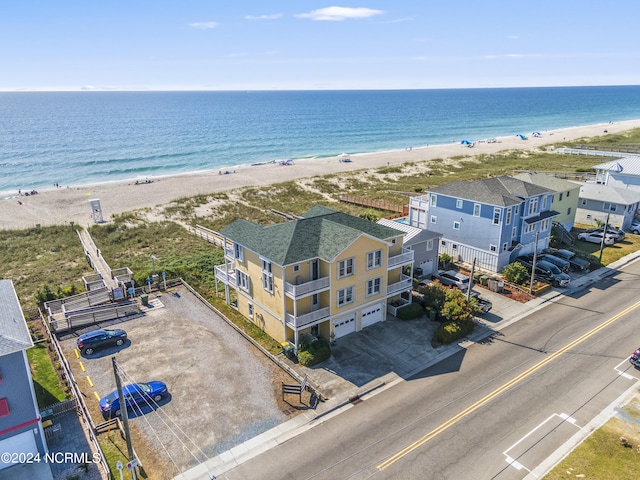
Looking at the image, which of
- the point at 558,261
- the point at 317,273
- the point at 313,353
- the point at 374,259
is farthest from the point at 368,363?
the point at 558,261

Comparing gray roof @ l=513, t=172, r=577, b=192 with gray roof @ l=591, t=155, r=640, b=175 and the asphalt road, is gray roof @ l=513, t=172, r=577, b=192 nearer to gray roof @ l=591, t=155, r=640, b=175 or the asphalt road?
gray roof @ l=591, t=155, r=640, b=175

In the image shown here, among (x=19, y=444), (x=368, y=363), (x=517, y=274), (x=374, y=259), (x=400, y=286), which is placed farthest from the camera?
(x=517, y=274)

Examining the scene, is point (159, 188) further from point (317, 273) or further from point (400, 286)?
point (400, 286)

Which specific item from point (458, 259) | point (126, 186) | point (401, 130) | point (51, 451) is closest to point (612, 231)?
point (458, 259)

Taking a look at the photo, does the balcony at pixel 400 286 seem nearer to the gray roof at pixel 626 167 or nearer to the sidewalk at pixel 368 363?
the sidewalk at pixel 368 363

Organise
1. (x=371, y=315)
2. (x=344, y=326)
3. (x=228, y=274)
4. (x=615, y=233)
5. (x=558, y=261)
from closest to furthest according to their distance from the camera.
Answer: (x=344, y=326)
(x=371, y=315)
(x=228, y=274)
(x=558, y=261)
(x=615, y=233)

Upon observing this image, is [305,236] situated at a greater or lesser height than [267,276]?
greater

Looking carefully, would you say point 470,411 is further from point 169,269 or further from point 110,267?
point 110,267

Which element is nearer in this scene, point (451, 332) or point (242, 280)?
point (451, 332)
